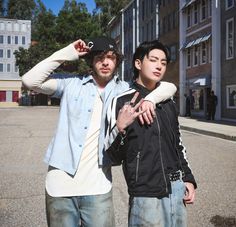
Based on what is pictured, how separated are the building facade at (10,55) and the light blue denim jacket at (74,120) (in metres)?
71.4

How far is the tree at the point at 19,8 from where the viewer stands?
82188mm

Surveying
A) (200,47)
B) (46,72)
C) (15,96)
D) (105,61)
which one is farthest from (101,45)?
(15,96)

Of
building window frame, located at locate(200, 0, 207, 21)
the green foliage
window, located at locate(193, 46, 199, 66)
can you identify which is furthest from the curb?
the green foliage

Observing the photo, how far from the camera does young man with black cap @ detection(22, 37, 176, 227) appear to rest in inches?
100

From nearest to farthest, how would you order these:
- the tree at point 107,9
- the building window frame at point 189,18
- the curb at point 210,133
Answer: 1. the curb at point 210,133
2. the building window frame at point 189,18
3. the tree at point 107,9

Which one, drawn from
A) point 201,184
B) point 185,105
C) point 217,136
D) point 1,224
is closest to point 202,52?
point 185,105

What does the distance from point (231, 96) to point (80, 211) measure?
78.5 ft

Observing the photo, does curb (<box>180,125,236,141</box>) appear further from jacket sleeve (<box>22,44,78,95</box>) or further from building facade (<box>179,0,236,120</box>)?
jacket sleeve (<box>22,44,78,95</box>)

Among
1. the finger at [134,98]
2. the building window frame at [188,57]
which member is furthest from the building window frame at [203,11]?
the finger at [134,98]

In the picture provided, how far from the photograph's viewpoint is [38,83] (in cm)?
263

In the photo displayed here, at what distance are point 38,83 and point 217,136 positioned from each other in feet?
46.4

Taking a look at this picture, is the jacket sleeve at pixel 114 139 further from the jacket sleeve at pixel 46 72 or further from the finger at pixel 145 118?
the jacket sleeve at pixel 46 72

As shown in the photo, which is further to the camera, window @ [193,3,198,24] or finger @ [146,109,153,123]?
window @ [193,3,198,24]

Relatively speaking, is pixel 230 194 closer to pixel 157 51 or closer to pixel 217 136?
pixel 157 51
